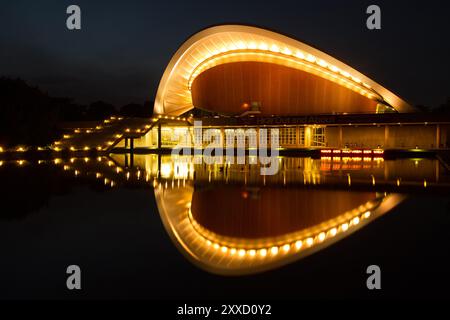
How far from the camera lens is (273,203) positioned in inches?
388

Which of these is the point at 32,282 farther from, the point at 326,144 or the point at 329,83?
the point at 329,83

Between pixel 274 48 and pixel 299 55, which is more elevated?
pixel 274 48

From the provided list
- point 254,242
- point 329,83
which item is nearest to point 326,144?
point 329,83

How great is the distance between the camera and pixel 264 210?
9.02 m

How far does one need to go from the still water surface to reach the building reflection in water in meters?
0.03

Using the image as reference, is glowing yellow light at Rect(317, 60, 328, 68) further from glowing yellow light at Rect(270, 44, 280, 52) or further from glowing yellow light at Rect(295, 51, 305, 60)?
glowing yellow light at Rect(270, 44, 280, 52)

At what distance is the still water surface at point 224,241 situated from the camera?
487 centimetres

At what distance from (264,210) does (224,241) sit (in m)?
2.47

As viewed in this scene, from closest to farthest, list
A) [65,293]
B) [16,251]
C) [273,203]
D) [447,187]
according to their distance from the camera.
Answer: [65,293]
[16,251]
[273,203]
[447,187]

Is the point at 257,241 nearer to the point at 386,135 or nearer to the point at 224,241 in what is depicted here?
the point at 224,241

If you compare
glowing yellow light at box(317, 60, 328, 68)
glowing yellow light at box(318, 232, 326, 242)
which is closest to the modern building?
glowing yellow light at box(317, 60, 328, 68)

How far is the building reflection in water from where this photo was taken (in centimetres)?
616

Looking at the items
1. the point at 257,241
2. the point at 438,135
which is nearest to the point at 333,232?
the point at 257,241

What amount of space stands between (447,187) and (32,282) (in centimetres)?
1140
